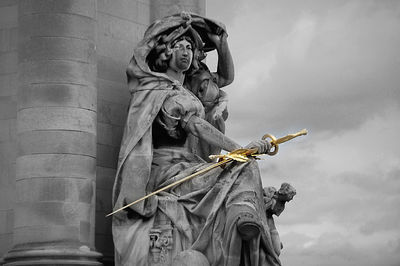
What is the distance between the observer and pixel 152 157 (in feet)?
62.9

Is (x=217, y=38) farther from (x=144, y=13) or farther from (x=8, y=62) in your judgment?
(x=8, y=62)

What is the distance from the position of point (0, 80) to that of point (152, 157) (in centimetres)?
326

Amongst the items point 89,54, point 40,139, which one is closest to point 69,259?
point 40,139

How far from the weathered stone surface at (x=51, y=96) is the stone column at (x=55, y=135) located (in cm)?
2

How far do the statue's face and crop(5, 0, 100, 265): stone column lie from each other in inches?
55.8

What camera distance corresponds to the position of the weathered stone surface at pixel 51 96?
62.7 ft

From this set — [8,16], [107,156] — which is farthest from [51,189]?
[8,16]

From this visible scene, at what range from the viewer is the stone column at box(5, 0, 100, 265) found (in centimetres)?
1870

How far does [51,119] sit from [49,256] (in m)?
2.34

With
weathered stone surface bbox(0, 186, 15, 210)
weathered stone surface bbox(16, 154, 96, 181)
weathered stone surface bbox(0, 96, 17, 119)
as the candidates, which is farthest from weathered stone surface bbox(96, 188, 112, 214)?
weathered stone surface bbox(0, 96, 17, 119)

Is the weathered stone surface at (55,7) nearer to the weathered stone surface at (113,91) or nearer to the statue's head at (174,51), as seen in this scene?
the statue's head at (174,51)

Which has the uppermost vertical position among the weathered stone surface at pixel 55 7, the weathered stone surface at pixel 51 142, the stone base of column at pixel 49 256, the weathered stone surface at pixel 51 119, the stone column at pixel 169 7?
the stone column at pixel 169 7

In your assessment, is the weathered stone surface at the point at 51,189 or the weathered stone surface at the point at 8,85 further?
the weathered stone surface at the point at 8,85

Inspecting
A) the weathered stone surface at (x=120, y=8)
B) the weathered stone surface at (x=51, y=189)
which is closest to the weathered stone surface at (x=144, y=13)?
the weathered stone surface at (x=120, y=8)
